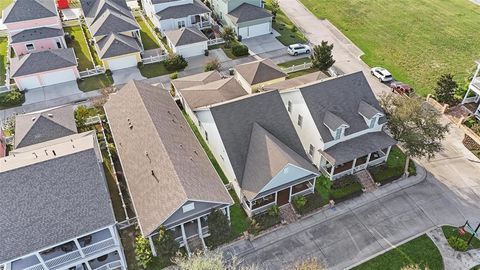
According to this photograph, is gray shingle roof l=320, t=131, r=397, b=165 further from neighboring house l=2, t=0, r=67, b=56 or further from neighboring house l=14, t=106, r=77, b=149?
neighboring house l=2, t=0, r=67, b=56

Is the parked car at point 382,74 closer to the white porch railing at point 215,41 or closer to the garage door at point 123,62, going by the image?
the white porch railing at point 215,41

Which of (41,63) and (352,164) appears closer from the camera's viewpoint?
(352,164)

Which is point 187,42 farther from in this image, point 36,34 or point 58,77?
point 36,34

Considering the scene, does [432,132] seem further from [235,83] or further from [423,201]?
[235,83]

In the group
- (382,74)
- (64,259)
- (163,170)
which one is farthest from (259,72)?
(64,259)

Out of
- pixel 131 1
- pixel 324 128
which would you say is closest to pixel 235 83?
pixel 324 128

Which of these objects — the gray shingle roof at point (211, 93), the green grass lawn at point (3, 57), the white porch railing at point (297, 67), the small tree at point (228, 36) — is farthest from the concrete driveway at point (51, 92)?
the white porch railing at point (297, 67)
